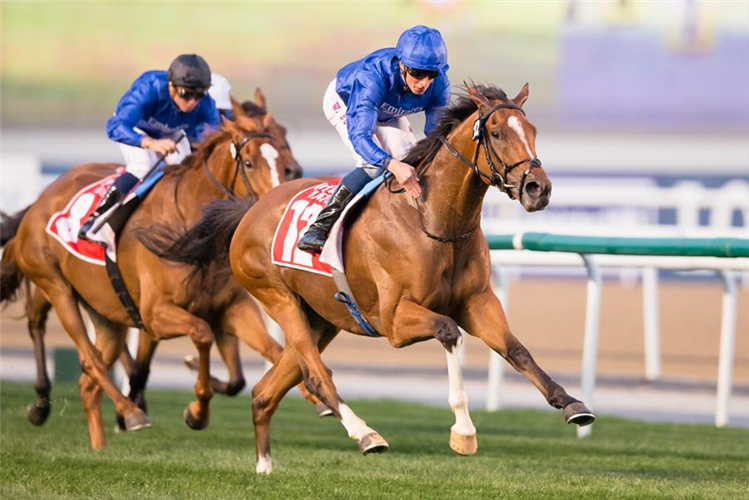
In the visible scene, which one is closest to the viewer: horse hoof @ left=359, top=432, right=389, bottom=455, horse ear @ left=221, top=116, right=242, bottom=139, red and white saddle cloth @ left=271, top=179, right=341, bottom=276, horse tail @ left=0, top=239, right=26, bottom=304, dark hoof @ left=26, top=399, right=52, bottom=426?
horse hoof @ left=359, top=432, right=389, bottom=455

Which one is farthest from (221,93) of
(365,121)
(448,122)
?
(448,122)

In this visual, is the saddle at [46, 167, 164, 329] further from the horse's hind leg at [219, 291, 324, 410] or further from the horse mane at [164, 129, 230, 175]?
the horse's hind leg at [219, 291, 324, 410]

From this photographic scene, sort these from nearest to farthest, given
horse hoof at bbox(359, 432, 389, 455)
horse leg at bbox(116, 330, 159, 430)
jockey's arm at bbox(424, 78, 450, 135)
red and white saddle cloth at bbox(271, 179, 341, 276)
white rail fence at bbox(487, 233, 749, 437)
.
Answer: horse hoof at bbox(359, 432, 389, 455) → jockey's arm at bbox(424, 78, 450, 135) → red and white saddle cloth at bbox(271, 179, 341, 276) → white rail fence at bbox(487, 233, 749, 437) → horse leg at bbox(116, 330, 159, 430)

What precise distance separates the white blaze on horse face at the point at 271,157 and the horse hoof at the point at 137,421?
1245mm

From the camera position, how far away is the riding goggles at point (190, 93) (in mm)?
6613

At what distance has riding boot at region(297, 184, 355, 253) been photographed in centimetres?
532

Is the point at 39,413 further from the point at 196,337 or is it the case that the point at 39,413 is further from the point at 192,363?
the point at 196,337

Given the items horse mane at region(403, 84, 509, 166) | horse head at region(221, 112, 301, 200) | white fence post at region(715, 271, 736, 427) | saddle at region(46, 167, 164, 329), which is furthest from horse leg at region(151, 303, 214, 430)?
white fence post at region(715, 271, 736, 427)

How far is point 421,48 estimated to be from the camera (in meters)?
A: 5.00

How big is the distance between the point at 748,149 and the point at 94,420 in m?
12.9

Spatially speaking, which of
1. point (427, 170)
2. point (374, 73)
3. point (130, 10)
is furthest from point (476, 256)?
point (130, 10)

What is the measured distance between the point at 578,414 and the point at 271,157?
250 centimetres

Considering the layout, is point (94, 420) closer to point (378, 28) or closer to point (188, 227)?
point (188, 227)

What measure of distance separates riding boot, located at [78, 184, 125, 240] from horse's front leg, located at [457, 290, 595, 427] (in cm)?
241
